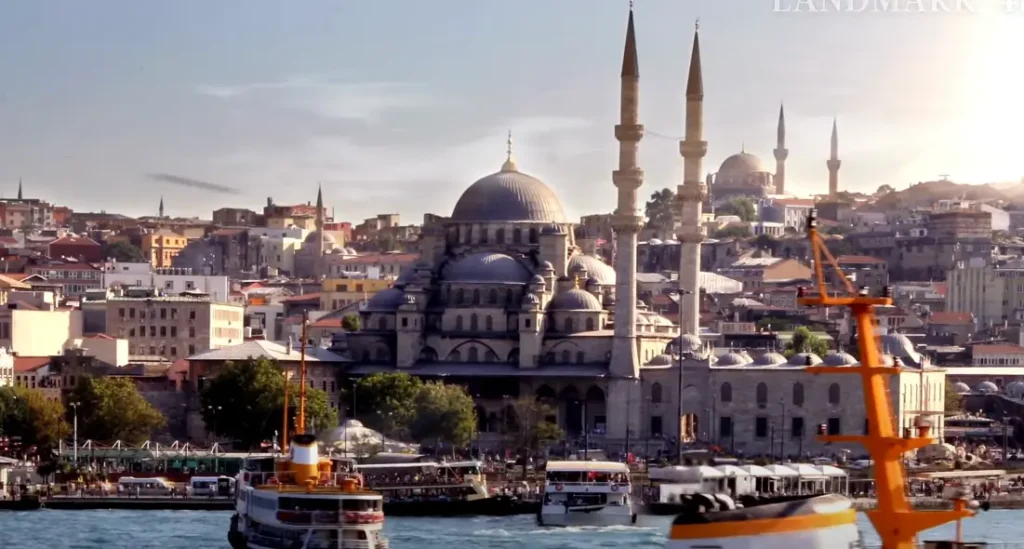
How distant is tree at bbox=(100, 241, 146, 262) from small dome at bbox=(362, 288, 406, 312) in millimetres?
49026

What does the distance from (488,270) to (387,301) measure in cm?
299

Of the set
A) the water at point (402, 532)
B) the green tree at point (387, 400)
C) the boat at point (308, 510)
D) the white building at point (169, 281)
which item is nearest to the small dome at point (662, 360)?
the green tree at point (387, 400)

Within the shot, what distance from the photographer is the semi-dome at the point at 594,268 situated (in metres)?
79.4

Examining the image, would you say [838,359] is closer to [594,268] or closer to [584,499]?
[594,268]

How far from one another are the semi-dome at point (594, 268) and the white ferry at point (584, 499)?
2934cm

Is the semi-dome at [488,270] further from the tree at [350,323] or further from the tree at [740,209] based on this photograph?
the tree at [740,209]

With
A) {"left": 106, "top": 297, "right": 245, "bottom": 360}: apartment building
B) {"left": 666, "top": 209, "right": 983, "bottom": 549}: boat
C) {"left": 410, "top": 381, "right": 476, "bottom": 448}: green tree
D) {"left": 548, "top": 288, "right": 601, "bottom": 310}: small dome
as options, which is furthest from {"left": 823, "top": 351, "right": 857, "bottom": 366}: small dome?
{"left": 666, "top": 209, "right": 983, "bottom": 549}: boat

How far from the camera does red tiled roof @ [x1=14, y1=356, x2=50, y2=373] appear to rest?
77625 millimetres

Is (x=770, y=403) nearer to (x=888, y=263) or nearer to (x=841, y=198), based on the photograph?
(x=888, y=263)

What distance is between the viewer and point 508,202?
262ft

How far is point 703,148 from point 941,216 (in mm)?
55757

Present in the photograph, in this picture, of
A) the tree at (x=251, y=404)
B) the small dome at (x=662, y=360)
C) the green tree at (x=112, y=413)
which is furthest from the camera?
the small dome at (x=662, y=360)

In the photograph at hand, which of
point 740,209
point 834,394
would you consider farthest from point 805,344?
point 740,209

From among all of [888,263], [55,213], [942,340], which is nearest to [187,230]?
[55,213]
